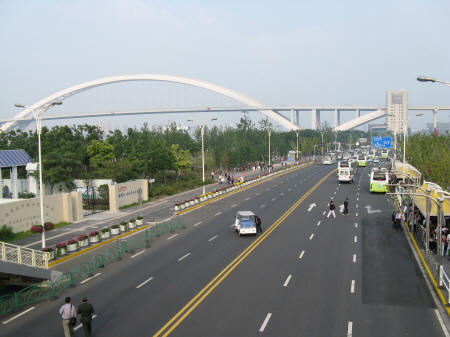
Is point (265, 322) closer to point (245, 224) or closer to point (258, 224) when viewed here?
point (245, 224)

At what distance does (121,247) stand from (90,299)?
315 inches

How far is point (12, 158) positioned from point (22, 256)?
24877mm

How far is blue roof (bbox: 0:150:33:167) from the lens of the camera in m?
42.3

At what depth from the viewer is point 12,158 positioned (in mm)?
43625

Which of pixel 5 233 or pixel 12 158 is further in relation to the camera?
pixel 12 158

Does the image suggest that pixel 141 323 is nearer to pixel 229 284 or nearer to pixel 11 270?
pixel 229 284

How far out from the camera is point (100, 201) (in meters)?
45.8

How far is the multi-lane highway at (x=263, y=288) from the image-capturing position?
52.1 feet

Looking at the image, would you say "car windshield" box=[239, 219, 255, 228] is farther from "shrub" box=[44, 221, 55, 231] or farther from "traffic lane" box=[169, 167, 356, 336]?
"shrub" box=[44, 221, 55, 231]

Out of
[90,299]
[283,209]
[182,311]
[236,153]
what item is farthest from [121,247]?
[236,153]

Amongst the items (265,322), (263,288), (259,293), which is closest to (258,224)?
(263,288)

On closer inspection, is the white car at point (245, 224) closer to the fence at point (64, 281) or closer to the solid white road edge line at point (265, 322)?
the fence at point (64, 281)

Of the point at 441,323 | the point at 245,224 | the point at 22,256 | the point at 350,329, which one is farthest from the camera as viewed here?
the point at 245,224

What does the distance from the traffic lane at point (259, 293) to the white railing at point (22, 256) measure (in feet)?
29.3
